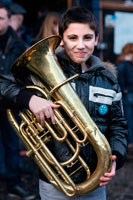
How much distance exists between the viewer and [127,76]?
4.44m

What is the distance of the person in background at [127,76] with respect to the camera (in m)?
4.43

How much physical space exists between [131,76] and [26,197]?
90.6 inches

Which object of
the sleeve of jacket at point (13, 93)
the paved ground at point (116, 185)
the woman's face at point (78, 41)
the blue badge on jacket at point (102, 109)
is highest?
the woman's face at point (78, 41)

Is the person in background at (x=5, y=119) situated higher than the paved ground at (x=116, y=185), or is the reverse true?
the person in background at (x=5, y=119)

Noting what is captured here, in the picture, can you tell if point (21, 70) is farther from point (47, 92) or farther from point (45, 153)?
point (45, 153)

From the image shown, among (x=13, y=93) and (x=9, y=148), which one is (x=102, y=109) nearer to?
(x=13, y=93)

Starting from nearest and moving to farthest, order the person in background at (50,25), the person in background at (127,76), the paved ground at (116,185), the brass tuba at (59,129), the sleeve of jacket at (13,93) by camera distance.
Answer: the brass tuba at (59,129) < the sleeve of jacket at (13,93) < the paved ground at (116,185) < the person in background at (50,25) < the person in background at (127,76)

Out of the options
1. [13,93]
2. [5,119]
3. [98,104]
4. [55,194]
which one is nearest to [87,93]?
[98,104]

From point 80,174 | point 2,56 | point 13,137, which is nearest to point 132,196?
point 13,137

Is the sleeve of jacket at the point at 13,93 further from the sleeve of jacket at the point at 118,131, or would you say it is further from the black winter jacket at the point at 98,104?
the sleeve of jacket at the point at 118,131

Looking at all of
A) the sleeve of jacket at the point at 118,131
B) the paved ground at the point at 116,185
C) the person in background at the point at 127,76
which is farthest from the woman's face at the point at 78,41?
the person in background at the point at 127,76

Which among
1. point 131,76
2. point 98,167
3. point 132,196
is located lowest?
point 132,196

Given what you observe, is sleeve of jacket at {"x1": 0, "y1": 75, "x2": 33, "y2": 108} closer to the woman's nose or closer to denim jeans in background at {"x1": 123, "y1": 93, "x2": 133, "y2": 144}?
the woman's nose

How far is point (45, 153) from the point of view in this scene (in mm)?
1682
